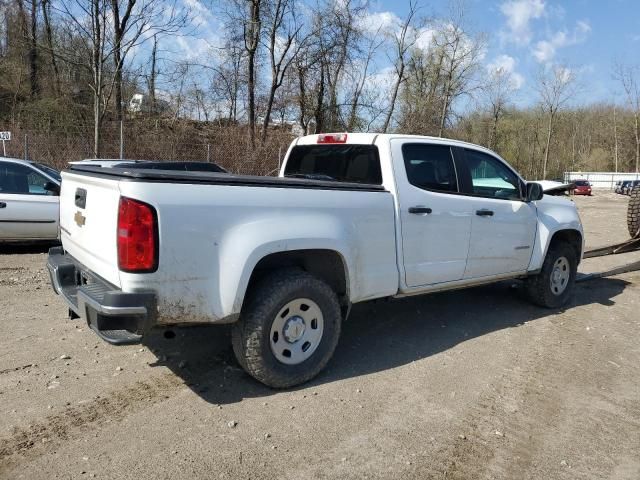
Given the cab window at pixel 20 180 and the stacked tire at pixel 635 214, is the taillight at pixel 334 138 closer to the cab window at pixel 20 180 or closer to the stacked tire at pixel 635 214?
the cab window at pixel 20 180

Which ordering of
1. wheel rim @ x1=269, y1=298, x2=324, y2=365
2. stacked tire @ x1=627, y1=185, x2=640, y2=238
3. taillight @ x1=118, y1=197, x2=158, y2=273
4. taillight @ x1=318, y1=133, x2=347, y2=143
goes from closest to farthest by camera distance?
1. taillight @ x1=118, y1=197, x2=158, y2=273
2. wheel rim @ x1=269, y1=298, x2=324, y2=365
3. taillight @ x1=318, y1=133, x2=347, y2=143
4. stacked tire @ x1=627, y1=185, x2=640, y2=238

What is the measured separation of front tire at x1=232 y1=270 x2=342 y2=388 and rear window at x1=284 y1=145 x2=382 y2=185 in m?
1.27

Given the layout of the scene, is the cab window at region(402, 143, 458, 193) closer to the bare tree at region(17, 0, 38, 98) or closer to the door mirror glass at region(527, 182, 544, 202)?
the door mirror glass at region(527, 182, 544, 202)

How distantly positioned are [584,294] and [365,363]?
431 centimetres

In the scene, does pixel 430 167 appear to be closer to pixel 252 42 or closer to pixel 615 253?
pixel 615 253

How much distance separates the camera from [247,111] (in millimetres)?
23156

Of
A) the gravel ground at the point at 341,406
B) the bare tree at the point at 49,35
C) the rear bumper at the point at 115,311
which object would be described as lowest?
the gravel ground at the point at 341,406

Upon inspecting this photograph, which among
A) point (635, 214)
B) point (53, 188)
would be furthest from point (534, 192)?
point (635, 214)

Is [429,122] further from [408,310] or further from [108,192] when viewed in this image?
[108,192]

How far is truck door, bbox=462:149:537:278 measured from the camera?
5137 mm

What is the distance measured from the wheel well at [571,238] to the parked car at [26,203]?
694 centimetres

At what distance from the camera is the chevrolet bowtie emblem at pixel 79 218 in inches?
146

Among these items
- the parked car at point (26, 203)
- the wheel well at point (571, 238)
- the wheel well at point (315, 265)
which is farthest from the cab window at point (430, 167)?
the parked car at point (26, 203)

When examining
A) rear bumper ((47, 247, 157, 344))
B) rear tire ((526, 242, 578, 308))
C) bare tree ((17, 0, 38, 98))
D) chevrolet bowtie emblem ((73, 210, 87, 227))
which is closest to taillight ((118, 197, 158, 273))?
rear bumper ((47, 247, 157, 344))
